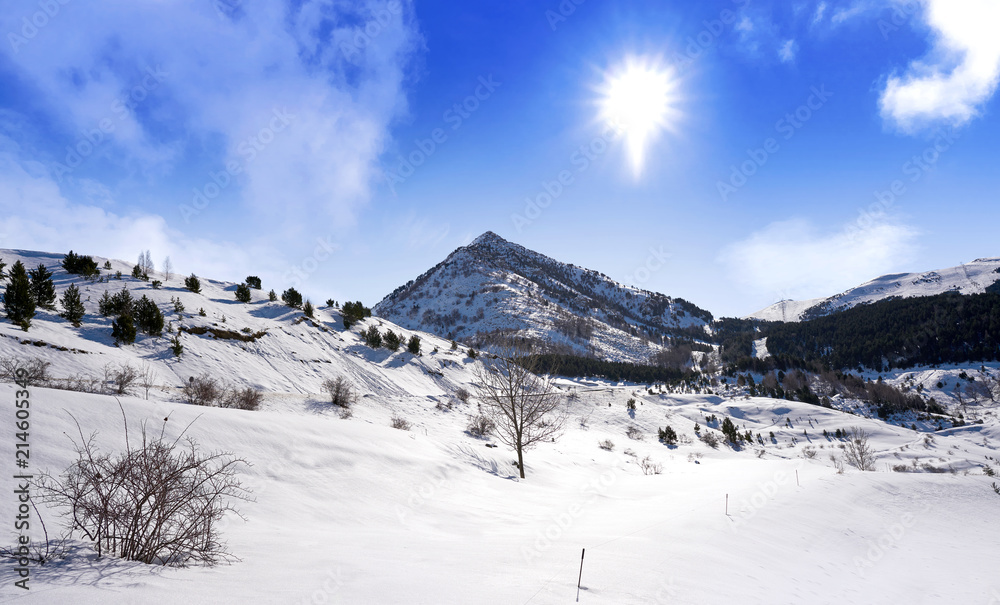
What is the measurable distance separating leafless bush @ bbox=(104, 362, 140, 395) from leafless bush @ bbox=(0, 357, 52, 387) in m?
1.43

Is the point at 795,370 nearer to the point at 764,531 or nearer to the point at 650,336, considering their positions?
the point at 650,336

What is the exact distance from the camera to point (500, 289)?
481 ft

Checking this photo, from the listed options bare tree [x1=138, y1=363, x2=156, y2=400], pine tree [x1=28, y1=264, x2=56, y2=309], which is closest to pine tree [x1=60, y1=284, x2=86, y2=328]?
pine tree [x1=28, y1=264, x2=56, y2=309]

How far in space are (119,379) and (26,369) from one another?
204cm

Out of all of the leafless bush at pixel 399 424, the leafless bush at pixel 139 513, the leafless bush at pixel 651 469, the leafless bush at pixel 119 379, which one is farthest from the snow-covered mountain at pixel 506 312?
the leafless bush at pixel 139 513

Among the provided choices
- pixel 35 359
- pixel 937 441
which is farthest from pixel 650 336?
pixel 35 359

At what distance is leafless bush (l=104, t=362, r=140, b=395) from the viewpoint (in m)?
12.0

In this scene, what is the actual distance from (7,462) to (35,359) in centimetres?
1159

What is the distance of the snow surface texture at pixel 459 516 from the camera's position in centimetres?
401

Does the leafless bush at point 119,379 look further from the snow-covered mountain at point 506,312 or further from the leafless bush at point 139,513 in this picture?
the snow-covered mountain at point 506,312

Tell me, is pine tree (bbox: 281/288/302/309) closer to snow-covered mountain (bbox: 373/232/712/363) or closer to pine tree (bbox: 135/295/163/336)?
pine tree (bbox: 135/295/163/336)

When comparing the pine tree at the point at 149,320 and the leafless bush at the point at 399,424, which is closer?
the leafless bush at the point at 399,424

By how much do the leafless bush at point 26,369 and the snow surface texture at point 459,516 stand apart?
46.0 inches

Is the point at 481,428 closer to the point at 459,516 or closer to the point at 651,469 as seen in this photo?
the point at 651,469
